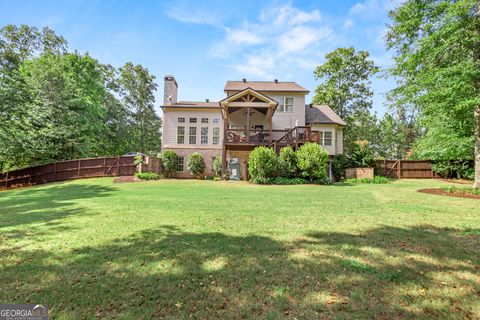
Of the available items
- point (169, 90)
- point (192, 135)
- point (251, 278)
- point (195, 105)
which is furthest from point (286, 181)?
point (169, 90)

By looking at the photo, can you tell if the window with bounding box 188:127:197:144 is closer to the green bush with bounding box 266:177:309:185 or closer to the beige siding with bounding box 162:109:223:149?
the beige siding with bounding box 162:109:223:149

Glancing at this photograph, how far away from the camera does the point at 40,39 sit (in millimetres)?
26797

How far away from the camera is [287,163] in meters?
14.1

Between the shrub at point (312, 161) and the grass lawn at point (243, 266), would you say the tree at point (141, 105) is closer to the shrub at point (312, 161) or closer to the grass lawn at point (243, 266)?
the shrub at point (312, 161)

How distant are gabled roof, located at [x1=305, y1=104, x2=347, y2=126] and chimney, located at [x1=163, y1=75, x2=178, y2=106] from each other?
12.3 metres

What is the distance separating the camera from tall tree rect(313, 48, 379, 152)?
2528 cm

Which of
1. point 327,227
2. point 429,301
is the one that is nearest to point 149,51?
point 327,227

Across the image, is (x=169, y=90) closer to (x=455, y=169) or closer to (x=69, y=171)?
(x=69, y=171)

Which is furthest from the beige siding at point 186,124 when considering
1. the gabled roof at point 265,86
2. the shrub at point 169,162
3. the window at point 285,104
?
the window at point 285,104

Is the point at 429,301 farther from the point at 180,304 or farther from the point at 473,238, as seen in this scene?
the point at 473,238

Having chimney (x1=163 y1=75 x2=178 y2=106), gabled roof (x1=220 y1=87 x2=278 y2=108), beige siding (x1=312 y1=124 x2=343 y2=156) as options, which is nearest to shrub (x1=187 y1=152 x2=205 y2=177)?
gabled roof (x1=220 y1=87 x2=278 y2=108)

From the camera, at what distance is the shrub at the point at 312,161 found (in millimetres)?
13498

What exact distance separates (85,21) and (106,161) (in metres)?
11.9

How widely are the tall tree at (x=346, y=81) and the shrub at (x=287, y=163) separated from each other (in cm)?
→ 1404
